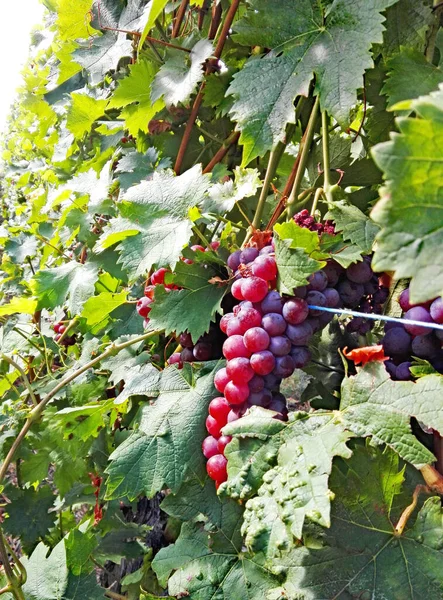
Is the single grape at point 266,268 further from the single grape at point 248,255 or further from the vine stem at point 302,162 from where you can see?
the vine stem at point 302,162

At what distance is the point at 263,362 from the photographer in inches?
27.8

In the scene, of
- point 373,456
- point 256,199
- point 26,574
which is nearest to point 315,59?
point 256,199

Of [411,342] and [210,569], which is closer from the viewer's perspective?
[411,342]

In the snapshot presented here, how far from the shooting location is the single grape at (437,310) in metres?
0.63

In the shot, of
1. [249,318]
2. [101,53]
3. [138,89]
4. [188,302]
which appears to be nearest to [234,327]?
[249,318]

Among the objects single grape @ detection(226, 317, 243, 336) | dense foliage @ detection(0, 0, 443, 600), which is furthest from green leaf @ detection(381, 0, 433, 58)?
single grape @ detection(226, 317, 243, 336)

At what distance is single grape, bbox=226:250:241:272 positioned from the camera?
0.82m

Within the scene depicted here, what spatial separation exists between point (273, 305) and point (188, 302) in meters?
0.19

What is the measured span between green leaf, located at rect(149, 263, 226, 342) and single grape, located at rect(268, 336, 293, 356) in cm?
15

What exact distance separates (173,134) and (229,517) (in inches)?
37.9

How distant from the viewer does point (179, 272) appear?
2.87ft

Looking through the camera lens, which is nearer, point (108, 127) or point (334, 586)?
point (334, 586)

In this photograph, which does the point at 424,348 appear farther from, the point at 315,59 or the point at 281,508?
the point at 315,59

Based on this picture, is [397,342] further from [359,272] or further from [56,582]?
[56,582]
